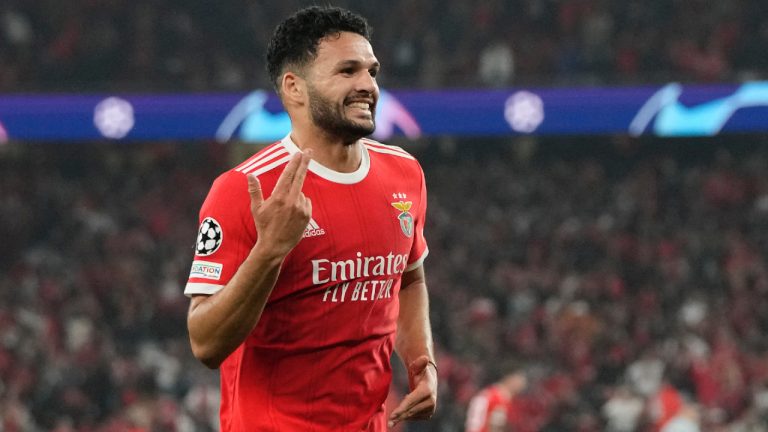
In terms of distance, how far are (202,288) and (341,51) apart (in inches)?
27.1

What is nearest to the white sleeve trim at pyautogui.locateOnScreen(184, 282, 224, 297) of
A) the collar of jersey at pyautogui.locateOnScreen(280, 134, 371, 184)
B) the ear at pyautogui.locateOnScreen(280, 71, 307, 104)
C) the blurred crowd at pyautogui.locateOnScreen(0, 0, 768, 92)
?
the collar of jersey at pyautogui.locateOnScreen(280, 134, 371, 184)

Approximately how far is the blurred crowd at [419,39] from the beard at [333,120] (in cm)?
1311

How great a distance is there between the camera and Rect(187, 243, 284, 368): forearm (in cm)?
280

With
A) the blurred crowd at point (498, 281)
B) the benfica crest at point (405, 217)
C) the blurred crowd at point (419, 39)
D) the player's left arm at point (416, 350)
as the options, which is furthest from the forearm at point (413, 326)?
the blurred crowd at point (419, 39)

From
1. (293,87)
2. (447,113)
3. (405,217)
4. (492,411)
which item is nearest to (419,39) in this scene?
(447,113)

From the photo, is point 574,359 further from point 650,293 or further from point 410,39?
point 410,39

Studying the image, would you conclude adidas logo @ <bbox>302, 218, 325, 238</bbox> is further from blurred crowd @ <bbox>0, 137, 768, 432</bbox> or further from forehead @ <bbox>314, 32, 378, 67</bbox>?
blurred crowd @ <bbox>0, 137, 768, 432</bbox>

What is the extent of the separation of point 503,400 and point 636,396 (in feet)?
11.0

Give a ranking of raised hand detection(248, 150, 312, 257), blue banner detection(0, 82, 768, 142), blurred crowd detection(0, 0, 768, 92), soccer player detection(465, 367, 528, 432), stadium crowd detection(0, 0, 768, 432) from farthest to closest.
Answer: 1. blurred crowd detection(0, 0, 768, 92)
2. blue banner detection(0, 82, 768, 142)
3. stadium crowd detection(0, 0, 768, 432)
4. soccer player detection(465, 367, 528, 432)
5. raised hand detection(248, 150, 312, 257)

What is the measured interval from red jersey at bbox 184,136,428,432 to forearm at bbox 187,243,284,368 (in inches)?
5.3

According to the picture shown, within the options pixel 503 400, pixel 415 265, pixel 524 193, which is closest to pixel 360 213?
pixel 415 265

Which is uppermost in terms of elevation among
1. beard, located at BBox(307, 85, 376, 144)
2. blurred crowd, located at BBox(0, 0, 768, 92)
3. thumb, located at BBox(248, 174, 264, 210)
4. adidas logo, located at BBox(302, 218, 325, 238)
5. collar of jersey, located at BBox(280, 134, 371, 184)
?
blurred crowd, located at BBox(0, 0, 768, 92)

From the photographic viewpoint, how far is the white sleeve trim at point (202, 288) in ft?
9.65

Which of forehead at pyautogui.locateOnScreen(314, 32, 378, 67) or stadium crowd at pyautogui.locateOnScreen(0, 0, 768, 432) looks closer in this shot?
forehead at pyautogui.locateOnScreen(314, 32, 378, 67)
